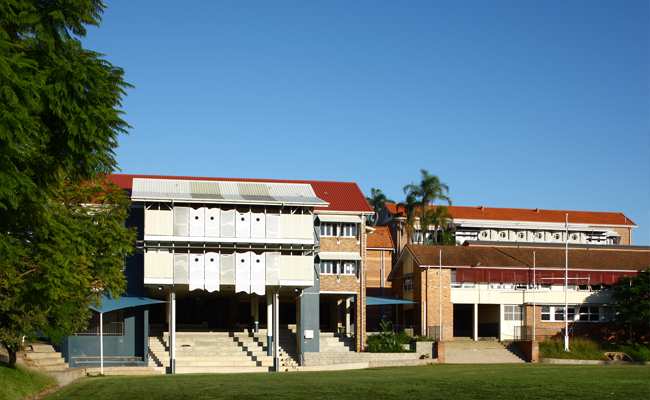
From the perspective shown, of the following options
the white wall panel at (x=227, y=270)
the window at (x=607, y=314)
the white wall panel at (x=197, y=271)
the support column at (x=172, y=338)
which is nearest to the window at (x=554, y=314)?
the window at (x=607, y=314)

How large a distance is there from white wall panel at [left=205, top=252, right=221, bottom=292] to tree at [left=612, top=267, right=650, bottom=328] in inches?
1115

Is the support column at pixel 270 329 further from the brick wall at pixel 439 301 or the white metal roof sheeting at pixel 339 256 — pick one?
the brick wall at pixel 439 301

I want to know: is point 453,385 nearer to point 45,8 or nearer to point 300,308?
point 45,8

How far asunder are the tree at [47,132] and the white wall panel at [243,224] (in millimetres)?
19501

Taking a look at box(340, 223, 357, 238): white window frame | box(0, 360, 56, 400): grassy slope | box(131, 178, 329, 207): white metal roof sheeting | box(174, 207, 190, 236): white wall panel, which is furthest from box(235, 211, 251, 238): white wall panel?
box(0, 360, 56, 400): grassy slope

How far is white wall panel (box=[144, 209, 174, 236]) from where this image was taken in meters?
37.3

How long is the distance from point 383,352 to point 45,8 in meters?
31.2

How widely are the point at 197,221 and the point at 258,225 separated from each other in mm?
3538

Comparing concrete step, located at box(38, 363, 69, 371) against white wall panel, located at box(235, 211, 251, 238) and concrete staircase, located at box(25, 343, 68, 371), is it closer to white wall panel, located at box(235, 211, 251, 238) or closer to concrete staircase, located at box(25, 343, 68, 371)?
concrete staircase, located at box(25, 343, 68, 371)

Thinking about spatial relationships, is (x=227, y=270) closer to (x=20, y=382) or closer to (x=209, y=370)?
(x=209, y=370)

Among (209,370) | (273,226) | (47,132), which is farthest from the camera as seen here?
(273,226)

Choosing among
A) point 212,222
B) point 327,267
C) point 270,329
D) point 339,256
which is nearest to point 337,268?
point 327,267

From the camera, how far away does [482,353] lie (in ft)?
143

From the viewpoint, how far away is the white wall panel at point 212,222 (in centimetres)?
3825
